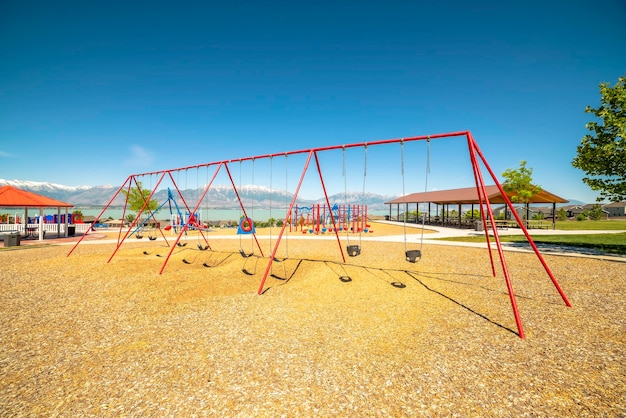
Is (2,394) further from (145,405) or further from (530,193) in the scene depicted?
(530,193)

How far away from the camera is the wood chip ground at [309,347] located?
A: 3.63 meters

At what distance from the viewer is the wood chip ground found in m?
3.63

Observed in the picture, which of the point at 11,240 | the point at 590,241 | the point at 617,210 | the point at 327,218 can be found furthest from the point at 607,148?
the point at 617,210

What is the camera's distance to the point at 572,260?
12.7 m

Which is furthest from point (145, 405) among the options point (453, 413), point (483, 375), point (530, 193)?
point (530, 193)

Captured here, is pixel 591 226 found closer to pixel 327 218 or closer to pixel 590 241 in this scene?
pixel 590 241

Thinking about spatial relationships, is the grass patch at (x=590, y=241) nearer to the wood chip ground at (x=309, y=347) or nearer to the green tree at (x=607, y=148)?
the green tree at (x=607, y=148)

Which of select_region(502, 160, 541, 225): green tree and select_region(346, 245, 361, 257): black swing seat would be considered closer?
select_region(346, 245, 361, 257): black swing seat

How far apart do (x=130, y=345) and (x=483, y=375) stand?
5.95 m

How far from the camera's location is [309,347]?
16.5ft

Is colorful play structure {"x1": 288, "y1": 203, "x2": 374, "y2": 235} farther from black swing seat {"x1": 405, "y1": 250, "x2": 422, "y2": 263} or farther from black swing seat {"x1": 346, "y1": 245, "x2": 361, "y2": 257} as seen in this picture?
black swing seat {"x1": 405, "y1": 250, "x2": 422, "y2": 263}

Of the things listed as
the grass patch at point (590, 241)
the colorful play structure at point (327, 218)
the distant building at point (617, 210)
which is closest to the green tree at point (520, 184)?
the grass patch at point (590, 241)

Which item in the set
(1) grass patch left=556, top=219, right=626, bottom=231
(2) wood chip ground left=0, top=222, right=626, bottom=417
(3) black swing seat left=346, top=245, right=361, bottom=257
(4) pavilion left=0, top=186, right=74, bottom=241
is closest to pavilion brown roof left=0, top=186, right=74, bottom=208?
(4) pavilion left=0, top=186, right=74, bottom=241

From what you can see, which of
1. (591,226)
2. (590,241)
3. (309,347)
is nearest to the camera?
(309,347)
